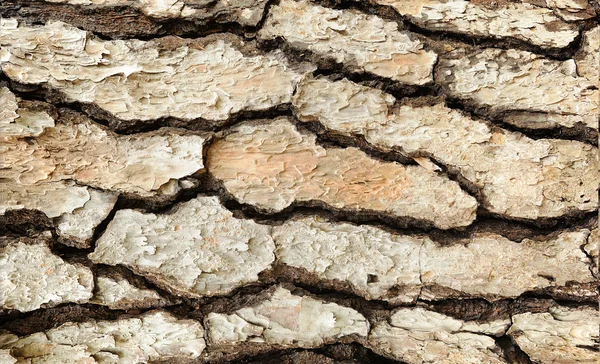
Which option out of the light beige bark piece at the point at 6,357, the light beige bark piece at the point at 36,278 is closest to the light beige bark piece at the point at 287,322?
the light beige bark piece at the point at 36,278

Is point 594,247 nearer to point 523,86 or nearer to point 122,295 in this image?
point 523,86

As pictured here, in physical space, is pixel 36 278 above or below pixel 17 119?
below

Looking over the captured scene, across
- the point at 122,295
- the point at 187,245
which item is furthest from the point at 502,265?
the point at 122,295

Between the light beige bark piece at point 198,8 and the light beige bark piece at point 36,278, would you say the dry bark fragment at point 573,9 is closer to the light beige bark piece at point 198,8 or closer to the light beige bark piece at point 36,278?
the light beige bark piece at point 198,8

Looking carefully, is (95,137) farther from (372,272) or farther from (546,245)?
(546,245)

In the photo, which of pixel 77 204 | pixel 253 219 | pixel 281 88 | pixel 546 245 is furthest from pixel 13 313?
pixel 546 245

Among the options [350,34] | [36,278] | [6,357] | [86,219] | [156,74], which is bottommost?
[6,357]
